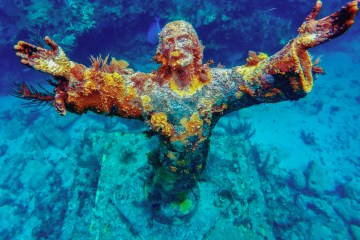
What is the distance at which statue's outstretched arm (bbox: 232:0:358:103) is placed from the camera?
1790 mm

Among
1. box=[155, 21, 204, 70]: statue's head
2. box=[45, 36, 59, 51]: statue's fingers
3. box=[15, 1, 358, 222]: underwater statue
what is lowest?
box=[15, 1, 358, 222]: underwater statue

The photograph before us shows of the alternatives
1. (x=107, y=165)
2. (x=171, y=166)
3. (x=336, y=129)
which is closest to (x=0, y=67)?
(x=107, y=165)

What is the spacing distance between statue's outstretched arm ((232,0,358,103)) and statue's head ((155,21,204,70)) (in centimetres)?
48

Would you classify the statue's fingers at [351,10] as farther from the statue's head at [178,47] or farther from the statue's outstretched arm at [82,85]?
the statue's outstretched arm at [82,85]

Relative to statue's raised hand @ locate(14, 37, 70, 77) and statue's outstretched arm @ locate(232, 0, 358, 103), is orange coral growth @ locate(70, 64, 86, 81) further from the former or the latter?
statue's outstretched arm @ locate(232, 0, 358, 103)

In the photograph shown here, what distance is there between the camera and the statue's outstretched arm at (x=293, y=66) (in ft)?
5.87

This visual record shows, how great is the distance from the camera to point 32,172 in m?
8.44

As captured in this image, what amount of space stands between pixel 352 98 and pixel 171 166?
1175 cm

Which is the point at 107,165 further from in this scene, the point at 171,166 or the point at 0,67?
the point at 0,67

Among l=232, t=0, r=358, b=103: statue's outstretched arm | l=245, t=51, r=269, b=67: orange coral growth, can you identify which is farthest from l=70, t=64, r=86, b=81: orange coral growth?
l=245, t=51, r=269, b=67: orange coral growth

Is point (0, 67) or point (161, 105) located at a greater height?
point (0, 67)

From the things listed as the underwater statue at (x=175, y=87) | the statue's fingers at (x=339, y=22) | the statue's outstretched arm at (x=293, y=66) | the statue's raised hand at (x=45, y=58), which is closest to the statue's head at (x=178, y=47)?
the underwater statue at (x=175, y=87)

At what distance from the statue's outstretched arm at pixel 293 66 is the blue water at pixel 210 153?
2.84m

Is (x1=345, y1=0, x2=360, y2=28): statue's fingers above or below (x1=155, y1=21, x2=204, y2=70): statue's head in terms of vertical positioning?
below
